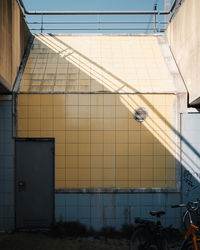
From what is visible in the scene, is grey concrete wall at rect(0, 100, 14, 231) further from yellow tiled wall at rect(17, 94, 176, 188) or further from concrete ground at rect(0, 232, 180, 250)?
concrete ground at rect(0, 232, 180, 250)

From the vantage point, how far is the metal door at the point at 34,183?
6.05 meters

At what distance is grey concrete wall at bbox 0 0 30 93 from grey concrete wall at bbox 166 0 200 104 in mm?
4813

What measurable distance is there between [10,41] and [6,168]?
3.45 m

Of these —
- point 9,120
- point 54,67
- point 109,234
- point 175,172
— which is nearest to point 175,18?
point 54,67

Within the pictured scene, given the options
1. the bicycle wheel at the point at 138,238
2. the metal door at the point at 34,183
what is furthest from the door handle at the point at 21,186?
the bicycle wheel at the point at 138,238

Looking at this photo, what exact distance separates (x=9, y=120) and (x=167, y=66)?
515cm

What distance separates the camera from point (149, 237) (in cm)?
459

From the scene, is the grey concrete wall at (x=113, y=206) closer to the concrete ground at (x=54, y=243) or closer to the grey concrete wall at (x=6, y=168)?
the concrete ground at (x=54, y=243)

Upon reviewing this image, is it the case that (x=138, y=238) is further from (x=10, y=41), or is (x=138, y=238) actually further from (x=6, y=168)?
(x=10, y=41)

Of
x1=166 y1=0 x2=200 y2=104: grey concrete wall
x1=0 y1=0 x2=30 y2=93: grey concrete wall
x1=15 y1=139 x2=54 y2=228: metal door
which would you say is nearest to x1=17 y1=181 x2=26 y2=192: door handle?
x1=15 y1=139 x2=54 y2=228: metal door

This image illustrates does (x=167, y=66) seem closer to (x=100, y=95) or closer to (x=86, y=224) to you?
(x=100, y=95)

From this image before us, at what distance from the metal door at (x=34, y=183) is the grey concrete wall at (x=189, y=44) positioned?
4.11 meters

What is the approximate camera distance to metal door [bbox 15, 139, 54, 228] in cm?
605

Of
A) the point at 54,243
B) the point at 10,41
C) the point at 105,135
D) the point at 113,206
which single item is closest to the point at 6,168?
the point at 54,243
